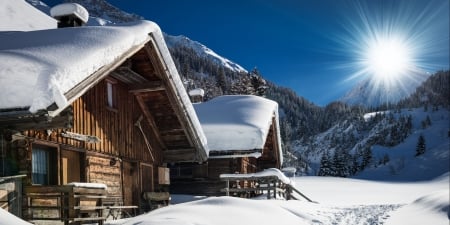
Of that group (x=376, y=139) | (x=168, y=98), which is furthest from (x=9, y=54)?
(x=376, y=139)

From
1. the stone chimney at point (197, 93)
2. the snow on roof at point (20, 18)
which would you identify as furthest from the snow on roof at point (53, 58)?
the stone chimney at point (197, 93)

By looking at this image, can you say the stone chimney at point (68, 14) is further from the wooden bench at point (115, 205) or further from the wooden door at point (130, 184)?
the wooden bench at point (115, 205)

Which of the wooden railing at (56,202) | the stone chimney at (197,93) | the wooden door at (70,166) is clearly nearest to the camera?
the wooden railing at (56,202)

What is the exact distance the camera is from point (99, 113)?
14.1m

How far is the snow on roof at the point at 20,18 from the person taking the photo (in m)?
17.4

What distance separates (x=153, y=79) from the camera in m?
15.4

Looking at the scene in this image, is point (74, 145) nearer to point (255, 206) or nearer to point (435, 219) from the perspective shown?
point (255, 206)

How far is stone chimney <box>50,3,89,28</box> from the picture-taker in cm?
1448

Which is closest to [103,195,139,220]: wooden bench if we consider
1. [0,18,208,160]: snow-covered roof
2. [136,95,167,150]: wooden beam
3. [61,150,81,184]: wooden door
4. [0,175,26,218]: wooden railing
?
[61,150,81,184]: wooden door

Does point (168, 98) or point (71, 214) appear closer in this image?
point (71, 214)

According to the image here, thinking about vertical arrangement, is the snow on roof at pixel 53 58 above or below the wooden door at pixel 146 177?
above

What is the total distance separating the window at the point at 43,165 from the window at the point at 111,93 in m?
3.22

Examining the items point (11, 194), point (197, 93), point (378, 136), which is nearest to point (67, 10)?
point (11, 194)

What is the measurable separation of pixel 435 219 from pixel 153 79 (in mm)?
9537
